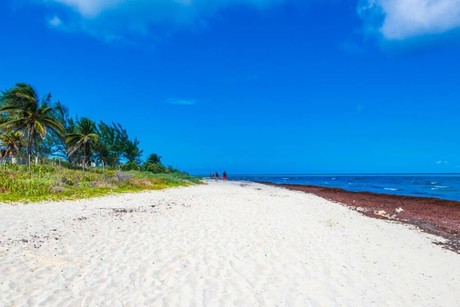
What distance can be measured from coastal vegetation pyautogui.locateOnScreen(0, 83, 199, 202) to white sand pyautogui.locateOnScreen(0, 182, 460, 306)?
798 centimetres

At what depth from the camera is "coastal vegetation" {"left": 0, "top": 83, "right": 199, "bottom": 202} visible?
19.1m

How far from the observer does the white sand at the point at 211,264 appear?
17.3ft

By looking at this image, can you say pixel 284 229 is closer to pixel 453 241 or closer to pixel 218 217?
pixel 218 217

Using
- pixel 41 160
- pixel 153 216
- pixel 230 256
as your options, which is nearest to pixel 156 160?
pixel 41 160

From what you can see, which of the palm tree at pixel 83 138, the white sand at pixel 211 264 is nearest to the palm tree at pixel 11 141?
the palm tree at pixel 83 138

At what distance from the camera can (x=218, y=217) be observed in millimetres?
12312

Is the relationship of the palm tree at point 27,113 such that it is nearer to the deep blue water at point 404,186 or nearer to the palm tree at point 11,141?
the palm tree at point 11,141

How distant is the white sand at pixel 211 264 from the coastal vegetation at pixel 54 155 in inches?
314

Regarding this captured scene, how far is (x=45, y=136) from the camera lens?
4044 cm

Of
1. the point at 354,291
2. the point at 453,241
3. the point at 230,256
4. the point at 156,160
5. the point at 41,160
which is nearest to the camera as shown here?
the point at 354,291

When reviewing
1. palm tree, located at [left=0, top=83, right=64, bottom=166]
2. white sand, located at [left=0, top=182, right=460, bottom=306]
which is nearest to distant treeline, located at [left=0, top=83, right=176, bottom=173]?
palm tree, located at [left=0, top=83, right=64, bottom=166]

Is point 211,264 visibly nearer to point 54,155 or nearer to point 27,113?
point 27,113

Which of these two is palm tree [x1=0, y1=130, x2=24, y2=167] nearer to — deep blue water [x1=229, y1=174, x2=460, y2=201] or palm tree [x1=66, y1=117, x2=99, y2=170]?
palm tree [x1=66, y1=117, x2=99, y2=170]

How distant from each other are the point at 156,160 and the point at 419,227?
64.7m
